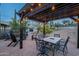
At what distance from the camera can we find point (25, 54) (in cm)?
648

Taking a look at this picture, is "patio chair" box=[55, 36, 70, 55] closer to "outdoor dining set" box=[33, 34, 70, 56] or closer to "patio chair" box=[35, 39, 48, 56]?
"outdoor dining set" box=[33, 34, 70, 56]

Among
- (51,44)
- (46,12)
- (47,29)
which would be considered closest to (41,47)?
(51,44)

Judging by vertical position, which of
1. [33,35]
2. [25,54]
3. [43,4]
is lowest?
[25,54]

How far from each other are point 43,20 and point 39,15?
0.65ft

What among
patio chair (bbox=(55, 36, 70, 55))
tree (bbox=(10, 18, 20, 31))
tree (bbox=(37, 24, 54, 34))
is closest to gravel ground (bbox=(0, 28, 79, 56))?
patio chair (bbox=(55, 36, 70, 55))

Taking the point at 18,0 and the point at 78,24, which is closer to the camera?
the point at 18,0

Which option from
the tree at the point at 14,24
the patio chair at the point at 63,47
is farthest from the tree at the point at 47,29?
the tree at the point at 14,24

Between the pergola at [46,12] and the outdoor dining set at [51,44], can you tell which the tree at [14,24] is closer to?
the pergola at [46,12]

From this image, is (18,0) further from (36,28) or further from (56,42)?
(56,42)

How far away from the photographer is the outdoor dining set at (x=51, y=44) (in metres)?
6.49

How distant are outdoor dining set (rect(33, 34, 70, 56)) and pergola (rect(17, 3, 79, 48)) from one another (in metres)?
0.49

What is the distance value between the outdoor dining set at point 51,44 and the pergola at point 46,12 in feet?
1.61

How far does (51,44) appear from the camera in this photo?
664cm

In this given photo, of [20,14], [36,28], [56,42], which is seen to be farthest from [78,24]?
[20,14]
